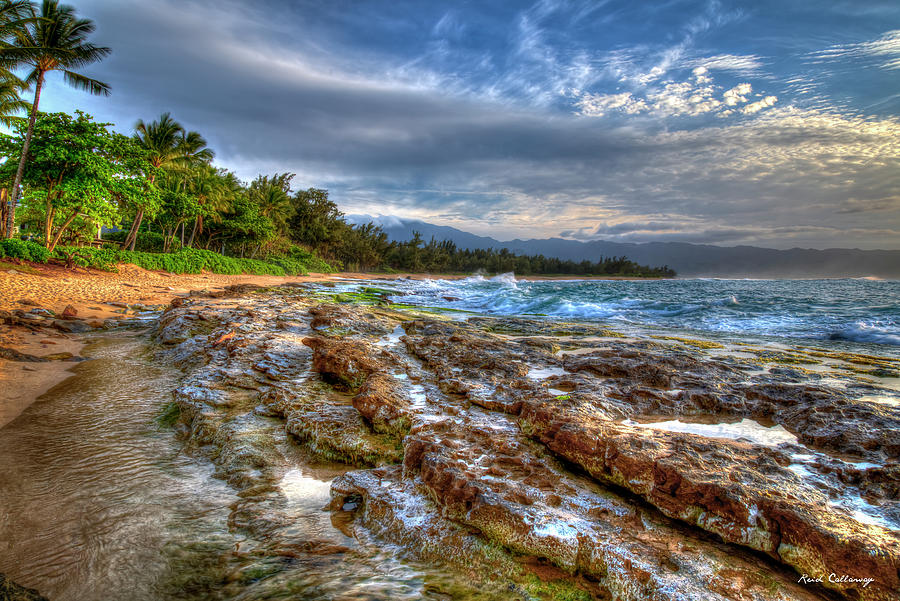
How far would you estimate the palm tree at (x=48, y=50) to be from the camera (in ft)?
56.7

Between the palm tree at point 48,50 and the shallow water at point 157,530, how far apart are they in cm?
2201

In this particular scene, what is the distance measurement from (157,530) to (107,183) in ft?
76.1

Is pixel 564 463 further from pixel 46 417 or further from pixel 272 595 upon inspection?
pixel 46 417

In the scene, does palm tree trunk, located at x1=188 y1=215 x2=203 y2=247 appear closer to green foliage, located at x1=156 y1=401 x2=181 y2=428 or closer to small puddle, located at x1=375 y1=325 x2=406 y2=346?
small puddle, located at x1=375 y1=325 x2=406 y2=346

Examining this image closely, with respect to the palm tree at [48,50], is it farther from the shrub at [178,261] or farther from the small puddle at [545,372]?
the small puddle at [545,372]

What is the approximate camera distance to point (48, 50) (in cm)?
1792

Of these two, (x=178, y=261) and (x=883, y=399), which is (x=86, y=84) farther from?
(x=883, y=399)

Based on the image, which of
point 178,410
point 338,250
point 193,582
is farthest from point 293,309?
point 338,250

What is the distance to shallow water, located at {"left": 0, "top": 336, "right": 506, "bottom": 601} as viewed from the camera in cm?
198

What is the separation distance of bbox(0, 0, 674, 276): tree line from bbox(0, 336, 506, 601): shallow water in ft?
67.2

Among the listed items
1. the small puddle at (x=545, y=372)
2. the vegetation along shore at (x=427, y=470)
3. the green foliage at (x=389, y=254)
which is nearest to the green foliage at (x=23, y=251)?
the vegetation along shore at (x=427, y=470)

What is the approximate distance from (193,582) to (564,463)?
8.57ft

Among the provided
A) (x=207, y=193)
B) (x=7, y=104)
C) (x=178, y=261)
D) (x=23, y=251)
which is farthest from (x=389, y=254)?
(x=23, y=251)

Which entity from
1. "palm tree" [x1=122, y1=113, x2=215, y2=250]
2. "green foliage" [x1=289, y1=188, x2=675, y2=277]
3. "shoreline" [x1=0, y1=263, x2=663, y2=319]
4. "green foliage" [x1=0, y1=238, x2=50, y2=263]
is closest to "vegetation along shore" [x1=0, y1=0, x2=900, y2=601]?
"shoreline" [x1=0, y1=263, x2=663, y2=319]
